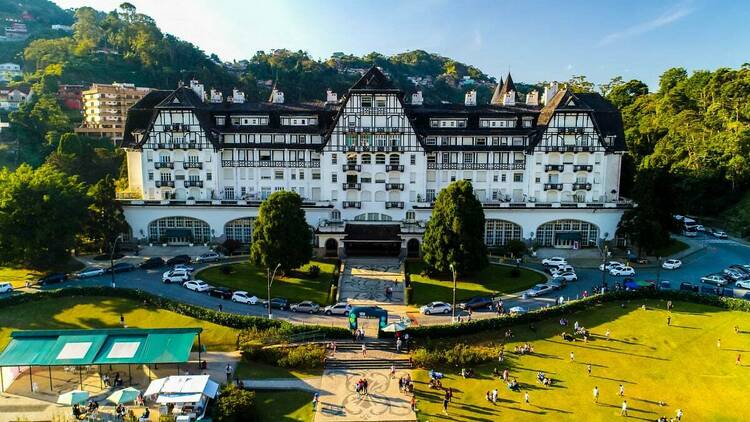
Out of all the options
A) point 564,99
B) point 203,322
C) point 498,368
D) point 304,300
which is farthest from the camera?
point 564,99

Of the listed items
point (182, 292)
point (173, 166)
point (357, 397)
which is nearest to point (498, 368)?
point (357, 397)

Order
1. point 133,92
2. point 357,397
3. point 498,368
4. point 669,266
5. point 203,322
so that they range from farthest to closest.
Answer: point 133,92, point 669,266, point 203,322, point 498,368, point 357,397

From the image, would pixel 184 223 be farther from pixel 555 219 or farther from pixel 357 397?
pixel 555 219

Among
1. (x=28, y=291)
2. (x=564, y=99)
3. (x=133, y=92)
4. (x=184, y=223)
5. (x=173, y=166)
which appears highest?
(x=133, y=92)

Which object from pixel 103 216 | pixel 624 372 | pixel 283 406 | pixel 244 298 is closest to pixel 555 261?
pixel 624 372

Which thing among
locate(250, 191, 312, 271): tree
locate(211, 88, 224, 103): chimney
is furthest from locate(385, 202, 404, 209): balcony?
locate(211, 88, 224, 103): chimney

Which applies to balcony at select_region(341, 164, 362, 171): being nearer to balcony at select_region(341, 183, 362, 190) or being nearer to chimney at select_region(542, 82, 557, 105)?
balcony at select_region(341, 183, 362, 190)

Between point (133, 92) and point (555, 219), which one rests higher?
point (133, 92)

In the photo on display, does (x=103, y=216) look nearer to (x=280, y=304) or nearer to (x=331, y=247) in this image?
(x=331, y=247)
